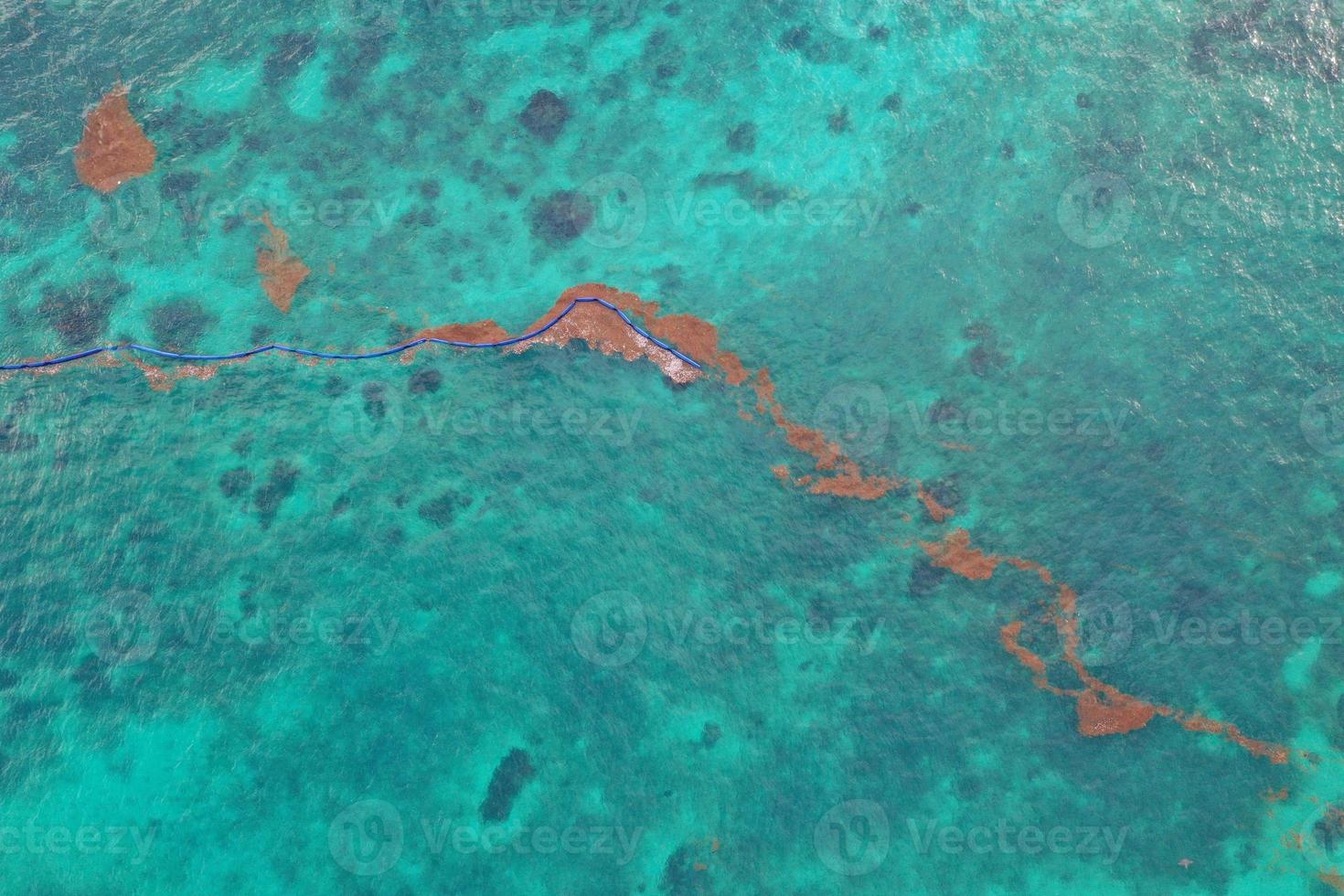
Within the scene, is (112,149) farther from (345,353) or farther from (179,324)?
(345,353)

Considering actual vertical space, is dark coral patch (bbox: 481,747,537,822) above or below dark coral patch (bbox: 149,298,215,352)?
below

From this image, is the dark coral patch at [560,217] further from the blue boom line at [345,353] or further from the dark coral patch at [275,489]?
the dark coral patch at [275,489]

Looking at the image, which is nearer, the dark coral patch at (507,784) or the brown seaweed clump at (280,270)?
the dark coral patch at (507,784)

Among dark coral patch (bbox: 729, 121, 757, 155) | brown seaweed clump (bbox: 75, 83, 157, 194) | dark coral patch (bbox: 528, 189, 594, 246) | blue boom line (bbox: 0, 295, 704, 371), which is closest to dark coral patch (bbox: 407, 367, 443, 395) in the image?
blue boom line (bbox: 0, 295, 704, 371)

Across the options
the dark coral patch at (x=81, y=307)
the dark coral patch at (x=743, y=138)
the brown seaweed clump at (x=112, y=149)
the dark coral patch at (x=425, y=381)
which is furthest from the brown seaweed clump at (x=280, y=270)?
the dark coral patch at (x=743, y=138)

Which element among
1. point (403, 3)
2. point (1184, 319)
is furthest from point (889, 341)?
point (403, 3)

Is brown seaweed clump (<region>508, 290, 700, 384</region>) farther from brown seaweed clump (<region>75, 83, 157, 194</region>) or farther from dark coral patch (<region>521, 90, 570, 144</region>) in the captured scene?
brown seaweed clump (<region>75, 83, 157, 194</region>)
